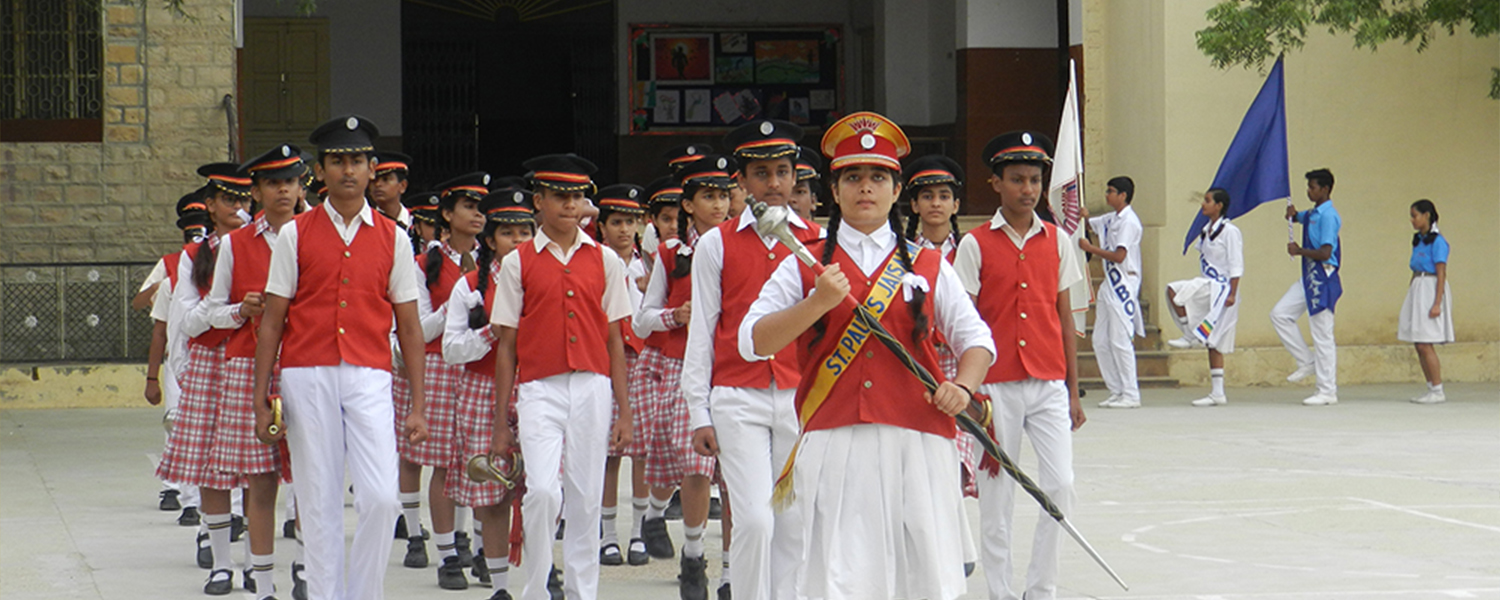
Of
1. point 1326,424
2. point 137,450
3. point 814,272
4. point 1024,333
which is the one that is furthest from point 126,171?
point 814,272

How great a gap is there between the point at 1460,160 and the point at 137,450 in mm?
13747

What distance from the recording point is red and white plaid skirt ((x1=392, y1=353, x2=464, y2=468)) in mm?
7887

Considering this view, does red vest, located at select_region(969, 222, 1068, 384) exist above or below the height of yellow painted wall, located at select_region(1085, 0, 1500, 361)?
below

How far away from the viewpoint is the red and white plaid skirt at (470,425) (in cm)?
727

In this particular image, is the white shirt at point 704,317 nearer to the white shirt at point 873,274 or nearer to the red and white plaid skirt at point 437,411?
the white shirt at point 873,274

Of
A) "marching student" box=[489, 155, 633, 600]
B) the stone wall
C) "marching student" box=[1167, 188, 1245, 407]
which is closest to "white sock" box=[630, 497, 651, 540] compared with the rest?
"marching student" box=[489, 155, 633, 600]

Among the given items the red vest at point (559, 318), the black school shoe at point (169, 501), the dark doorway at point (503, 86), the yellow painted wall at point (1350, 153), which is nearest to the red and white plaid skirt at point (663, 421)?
the red vest at point (559, 318)

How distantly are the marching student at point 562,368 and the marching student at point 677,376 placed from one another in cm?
81

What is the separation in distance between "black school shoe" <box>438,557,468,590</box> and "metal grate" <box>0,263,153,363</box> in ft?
31.2

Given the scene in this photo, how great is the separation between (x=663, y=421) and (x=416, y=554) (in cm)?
145

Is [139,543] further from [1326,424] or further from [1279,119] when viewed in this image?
[1279,119]

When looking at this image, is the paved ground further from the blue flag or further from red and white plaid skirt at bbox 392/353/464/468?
the blue flag

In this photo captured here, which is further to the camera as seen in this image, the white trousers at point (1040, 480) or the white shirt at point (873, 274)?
the white trousers at point (1040, 480)

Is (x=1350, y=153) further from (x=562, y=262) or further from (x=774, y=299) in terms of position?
(x=774, y=299)
